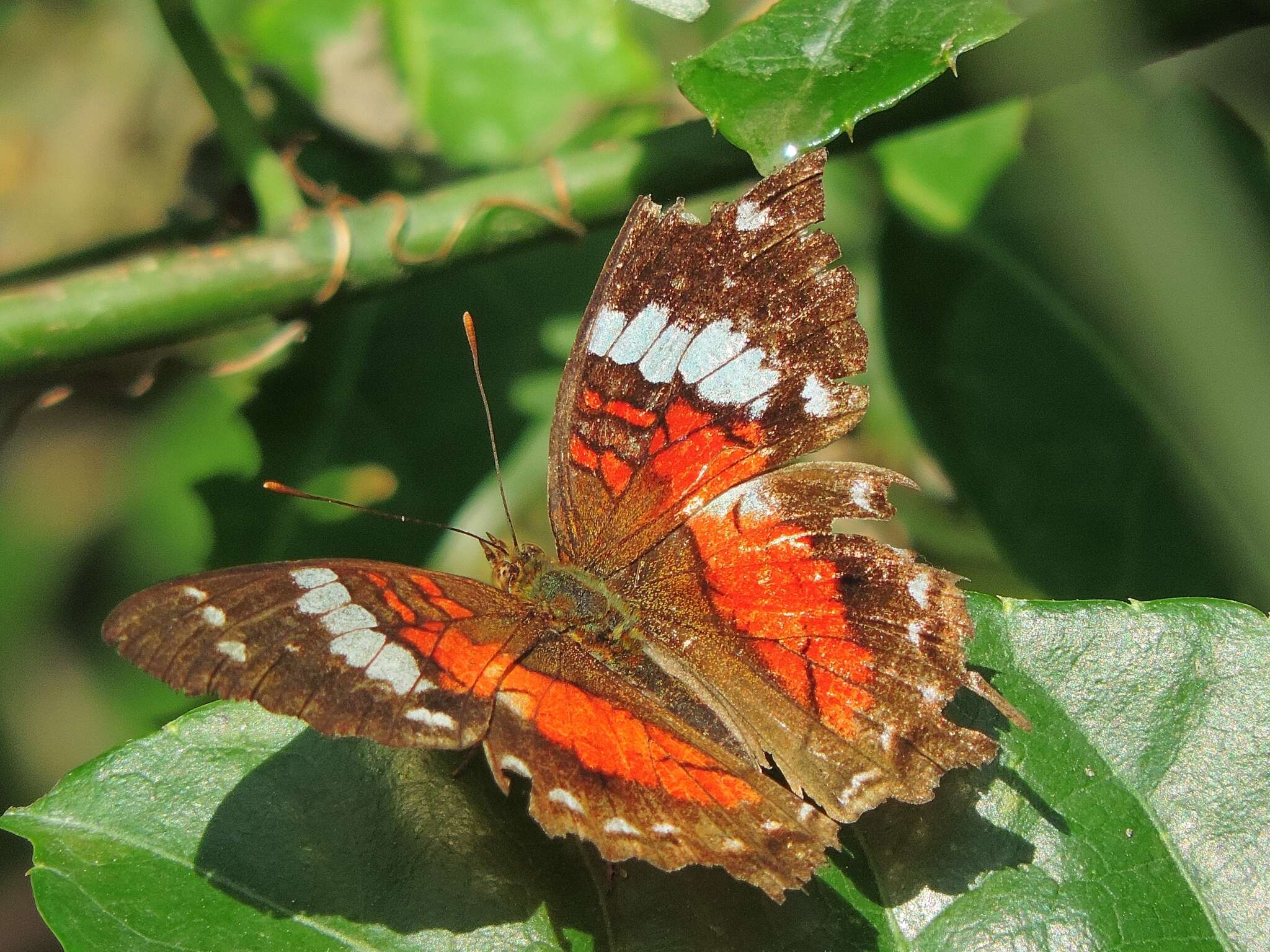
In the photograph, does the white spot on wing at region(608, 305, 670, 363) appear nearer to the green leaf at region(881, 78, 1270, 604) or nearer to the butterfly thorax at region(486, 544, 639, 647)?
the butterfly thorax at region(486, 544, 639, 647)

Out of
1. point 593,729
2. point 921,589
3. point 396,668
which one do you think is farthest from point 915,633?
point 396,668

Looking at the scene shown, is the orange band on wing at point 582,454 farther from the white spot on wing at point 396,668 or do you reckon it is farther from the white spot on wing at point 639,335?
the white spot on wing at point 396,668

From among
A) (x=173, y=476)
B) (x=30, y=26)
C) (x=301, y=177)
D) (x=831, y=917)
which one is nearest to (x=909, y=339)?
(x=301, y=177)

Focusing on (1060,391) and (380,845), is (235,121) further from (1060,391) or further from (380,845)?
(1060,391)

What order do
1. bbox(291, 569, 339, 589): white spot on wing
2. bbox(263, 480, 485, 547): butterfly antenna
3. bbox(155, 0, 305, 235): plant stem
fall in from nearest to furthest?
bbox(291, 569, 339, 589): white spot on wing < bbox(263, 480, 485, 547): butterfly antenna < bbox(155, 0, 305, 235): plant stem

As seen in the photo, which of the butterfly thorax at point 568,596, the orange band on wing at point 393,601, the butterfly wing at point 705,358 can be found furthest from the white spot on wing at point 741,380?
the orange band on wing at point 393,601

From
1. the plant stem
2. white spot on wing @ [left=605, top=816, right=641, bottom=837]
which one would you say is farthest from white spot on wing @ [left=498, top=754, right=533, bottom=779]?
the plant stem
